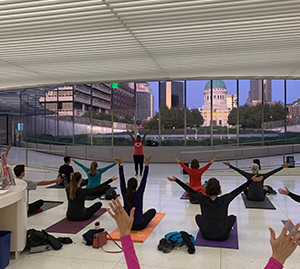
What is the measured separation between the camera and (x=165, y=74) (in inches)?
459

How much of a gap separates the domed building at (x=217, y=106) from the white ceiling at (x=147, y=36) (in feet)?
18.5

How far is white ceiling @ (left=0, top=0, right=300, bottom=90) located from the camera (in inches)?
204

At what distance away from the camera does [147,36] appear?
6605mm

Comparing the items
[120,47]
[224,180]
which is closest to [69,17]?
[120,47]

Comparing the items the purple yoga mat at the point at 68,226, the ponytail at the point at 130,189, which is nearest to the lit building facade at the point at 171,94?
the purple yoga mat at the point at 68,226

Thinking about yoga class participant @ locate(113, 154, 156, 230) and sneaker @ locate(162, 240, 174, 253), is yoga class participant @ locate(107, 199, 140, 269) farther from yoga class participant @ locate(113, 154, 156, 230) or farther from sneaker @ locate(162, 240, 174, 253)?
yoga class participant @ locate(113, 154, 156, 230)

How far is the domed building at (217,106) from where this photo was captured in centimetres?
1642

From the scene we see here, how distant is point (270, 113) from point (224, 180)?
768 centimetres

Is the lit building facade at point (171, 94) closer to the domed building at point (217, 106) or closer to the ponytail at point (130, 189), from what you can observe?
the domed building at point (217, 106)

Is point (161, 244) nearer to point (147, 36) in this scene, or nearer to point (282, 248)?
point (282, 248)

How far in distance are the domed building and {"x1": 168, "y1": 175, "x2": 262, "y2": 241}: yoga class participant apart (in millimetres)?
12333

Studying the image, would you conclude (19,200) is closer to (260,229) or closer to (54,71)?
(260,229)

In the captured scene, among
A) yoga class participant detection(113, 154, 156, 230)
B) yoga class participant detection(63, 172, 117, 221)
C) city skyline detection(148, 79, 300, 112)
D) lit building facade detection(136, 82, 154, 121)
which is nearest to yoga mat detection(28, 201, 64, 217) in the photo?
yoga class participant detection(63, 172, 117, 221)

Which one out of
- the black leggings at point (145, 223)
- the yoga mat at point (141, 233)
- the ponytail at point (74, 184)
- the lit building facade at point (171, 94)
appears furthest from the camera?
the lit building facade at point (171, 94)
